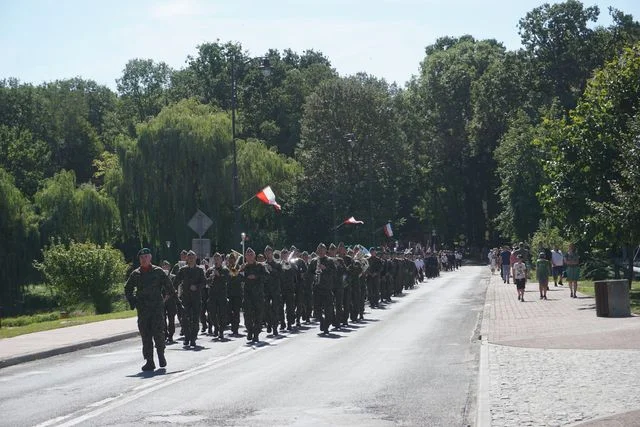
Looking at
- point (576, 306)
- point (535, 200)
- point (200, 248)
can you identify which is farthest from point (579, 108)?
point (535, 200)

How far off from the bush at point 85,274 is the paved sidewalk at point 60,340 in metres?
14.2

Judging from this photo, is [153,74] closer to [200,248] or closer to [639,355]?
[200,248]

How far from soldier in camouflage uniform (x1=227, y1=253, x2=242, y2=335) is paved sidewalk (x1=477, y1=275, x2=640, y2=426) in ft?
19.2

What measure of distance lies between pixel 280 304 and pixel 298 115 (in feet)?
237

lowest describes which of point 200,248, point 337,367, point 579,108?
point 337,367

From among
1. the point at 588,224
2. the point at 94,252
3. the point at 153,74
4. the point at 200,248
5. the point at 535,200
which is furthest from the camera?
the point at 153,74

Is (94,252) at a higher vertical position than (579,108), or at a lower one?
lower

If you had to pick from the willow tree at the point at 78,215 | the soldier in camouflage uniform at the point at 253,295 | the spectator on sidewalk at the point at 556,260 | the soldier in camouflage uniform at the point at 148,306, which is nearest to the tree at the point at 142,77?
the willow tree at the point at 78,215

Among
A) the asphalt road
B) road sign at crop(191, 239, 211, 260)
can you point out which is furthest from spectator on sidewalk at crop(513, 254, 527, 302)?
road sign at crop(191, 239, 211, 260)

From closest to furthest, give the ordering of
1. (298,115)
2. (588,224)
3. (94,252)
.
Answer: (588,224) → (94,252) → (298,115)

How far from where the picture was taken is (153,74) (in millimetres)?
126500

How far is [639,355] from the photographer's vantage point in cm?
1644

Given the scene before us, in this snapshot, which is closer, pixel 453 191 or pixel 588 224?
pixel 588 224

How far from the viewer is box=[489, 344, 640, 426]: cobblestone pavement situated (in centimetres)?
1105
